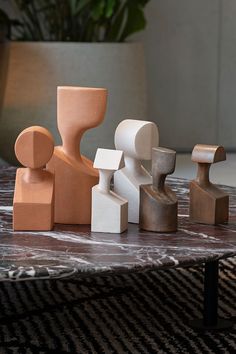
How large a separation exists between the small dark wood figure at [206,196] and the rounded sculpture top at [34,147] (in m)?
0.26

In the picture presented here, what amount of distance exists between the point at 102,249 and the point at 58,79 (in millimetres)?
2232

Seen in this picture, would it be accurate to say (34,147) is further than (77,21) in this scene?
No

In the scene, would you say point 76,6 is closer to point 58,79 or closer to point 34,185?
point 58,79

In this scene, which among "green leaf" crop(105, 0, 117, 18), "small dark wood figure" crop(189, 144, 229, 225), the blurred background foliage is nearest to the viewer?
"small dark wood figure" crop(189, 144, 229, 225)

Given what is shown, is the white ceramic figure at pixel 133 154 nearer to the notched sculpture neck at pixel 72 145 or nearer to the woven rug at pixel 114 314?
the notched sculpture neck at pixel 72 145

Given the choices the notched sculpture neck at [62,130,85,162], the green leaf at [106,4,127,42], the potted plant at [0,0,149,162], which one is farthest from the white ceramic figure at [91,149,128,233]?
the green leaf at [106,4,127,42]

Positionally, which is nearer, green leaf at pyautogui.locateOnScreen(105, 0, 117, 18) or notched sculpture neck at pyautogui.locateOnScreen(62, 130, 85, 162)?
notched sculpture neck at pyautogui.locateOnScreen(62, 130, 85, 162)

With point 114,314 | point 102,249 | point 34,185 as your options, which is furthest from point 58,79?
point 102,249

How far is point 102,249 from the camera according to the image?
1.25 metres

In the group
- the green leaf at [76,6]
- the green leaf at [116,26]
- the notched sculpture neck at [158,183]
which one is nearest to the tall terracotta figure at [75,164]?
the notched sculpture neck at [158,183]

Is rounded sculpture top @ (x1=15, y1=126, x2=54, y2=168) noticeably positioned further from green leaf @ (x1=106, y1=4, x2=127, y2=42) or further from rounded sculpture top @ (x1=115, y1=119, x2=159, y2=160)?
green leaf @ (x1=106, y1=4, x2=127, y2=42)

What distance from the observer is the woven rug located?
1419 millimetres

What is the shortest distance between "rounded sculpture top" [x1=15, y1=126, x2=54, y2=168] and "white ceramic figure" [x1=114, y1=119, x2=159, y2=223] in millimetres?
131

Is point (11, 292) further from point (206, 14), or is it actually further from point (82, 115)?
point (206, 14)
